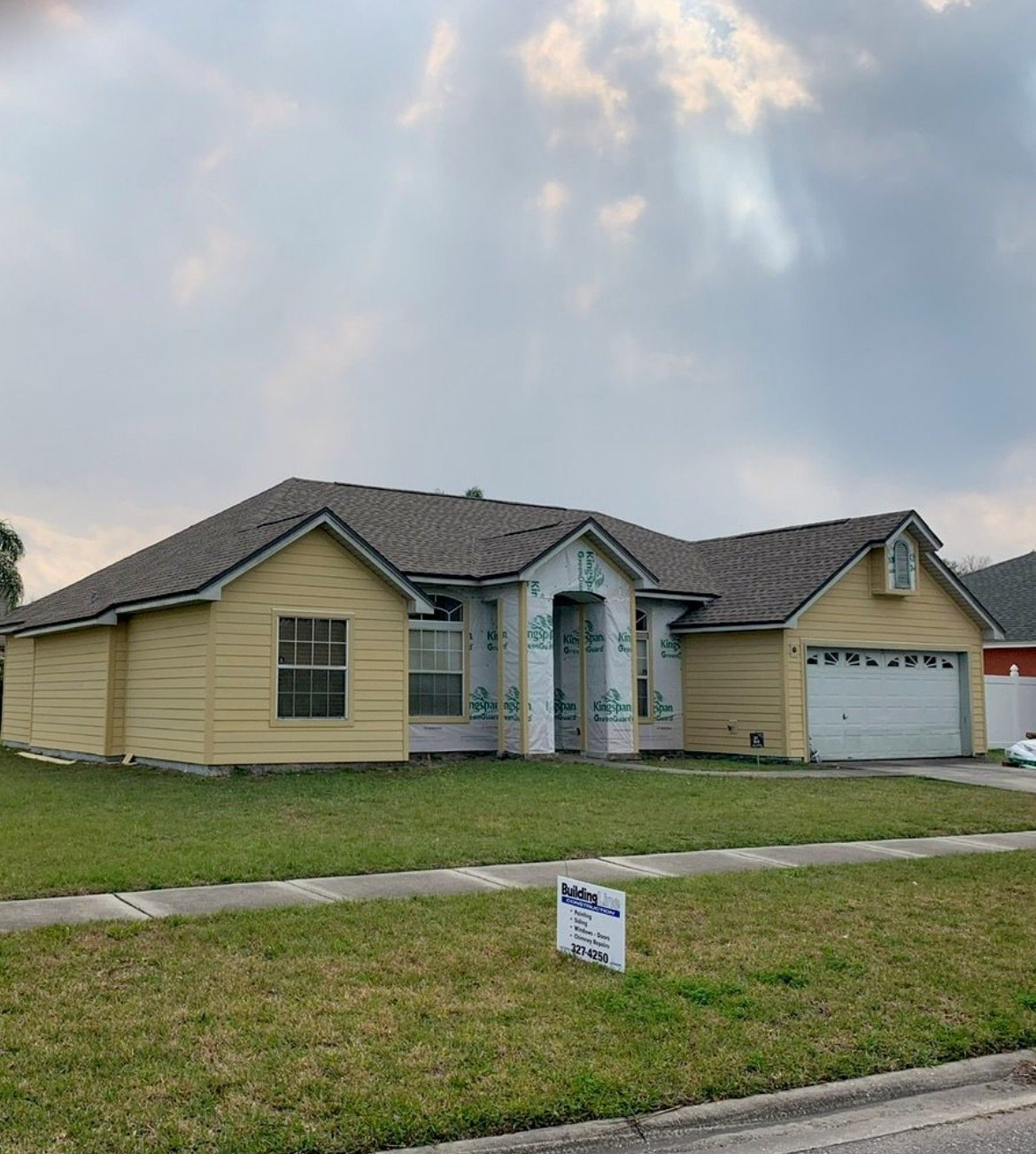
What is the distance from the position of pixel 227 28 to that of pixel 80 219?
25.7ft

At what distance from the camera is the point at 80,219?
1330 centimetres

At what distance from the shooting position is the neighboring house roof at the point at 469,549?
21.5 metres

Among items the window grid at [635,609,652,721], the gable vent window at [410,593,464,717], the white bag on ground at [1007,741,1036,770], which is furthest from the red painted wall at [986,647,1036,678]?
the gable vent window at [410,593,464,717]

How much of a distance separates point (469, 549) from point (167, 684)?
7.12m

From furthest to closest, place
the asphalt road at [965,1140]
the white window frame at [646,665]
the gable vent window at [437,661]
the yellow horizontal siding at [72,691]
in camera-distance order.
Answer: the white window frame at [646,665] → the gable vent window at [437,661] → the yellow horizontal siding at [72,691] → the asphalt road at [965,1140]

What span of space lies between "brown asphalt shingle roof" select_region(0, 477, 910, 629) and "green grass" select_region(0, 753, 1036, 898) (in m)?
4.12

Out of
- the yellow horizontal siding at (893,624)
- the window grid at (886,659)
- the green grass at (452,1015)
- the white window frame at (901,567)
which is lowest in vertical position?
the green grass at (452,1015)

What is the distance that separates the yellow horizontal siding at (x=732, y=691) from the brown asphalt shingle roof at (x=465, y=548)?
60cm

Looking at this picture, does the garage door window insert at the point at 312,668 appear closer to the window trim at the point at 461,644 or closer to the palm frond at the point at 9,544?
the window trim at the point at 461,644

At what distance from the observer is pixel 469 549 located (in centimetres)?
2386

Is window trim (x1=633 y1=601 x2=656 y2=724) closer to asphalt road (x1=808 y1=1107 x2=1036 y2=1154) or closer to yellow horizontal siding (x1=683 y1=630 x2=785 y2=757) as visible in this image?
yellow horizontal siding (x1=683 y1=630 x2=785 y2=757)

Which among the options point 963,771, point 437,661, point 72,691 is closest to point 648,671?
point 437,661

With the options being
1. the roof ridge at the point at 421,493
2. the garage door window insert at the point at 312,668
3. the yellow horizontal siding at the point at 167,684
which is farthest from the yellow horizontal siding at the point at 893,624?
the yellow horizontal siding at the point at 167,684

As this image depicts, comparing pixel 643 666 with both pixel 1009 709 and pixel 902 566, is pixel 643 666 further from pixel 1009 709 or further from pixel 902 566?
pixel 1009 709
